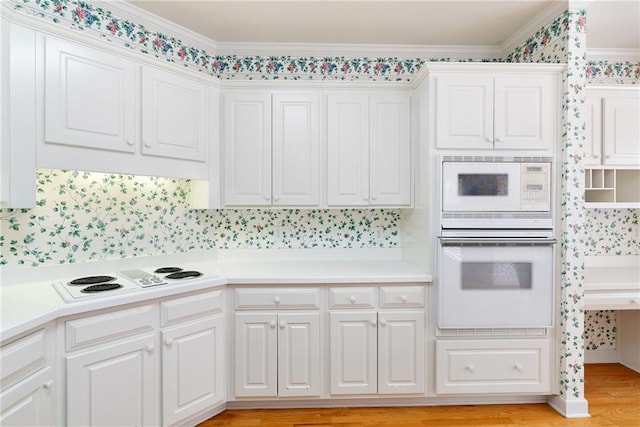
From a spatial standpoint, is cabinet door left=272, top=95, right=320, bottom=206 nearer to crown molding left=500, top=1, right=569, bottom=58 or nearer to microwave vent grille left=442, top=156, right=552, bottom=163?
microwave vent grille left=442, top=156, right=552, bottom=163

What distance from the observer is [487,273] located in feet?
7.34

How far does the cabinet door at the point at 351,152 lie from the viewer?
8.57 feet

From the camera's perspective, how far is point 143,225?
250 centimetres

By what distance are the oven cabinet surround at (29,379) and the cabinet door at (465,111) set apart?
2.32 m

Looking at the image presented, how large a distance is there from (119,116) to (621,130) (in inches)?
133

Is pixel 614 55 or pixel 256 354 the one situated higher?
pixel 614 55

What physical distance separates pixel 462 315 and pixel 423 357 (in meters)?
0.37

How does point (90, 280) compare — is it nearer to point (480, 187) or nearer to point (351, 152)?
point (351, 152)

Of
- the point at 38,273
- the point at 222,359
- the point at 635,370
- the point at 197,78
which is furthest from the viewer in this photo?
the point at 635,370

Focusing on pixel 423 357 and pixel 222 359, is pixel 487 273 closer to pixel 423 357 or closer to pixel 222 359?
pixel 423 357

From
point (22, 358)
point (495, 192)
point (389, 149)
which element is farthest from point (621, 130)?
point (22, 358)

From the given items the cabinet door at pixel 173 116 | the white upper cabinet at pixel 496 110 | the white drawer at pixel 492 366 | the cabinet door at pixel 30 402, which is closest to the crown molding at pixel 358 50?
the cabinet door at pixel 173 116

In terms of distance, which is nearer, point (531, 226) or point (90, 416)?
point (90, 416)

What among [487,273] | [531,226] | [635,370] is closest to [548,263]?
[531,226]
